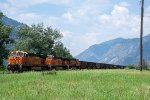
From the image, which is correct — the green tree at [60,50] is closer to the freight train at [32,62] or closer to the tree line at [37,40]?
the tree line at [37,40]

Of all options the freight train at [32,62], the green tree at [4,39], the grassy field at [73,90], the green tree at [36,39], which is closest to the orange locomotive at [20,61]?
the freight train at [32,62]

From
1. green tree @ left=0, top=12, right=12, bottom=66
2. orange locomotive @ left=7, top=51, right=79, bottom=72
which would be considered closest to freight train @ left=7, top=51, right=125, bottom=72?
orange locomotive @ left=7, top=51, right=79, bottom=72

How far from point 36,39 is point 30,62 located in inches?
2169

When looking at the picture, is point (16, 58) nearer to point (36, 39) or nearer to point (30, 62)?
point (30, 62)

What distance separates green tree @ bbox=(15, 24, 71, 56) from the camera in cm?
10650

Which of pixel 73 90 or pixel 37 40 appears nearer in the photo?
pixel 73 90

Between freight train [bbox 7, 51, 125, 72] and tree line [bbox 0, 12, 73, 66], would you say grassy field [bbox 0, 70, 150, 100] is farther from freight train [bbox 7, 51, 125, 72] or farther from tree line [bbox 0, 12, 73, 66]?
tree line [bbox 0, 12, 73, 66]

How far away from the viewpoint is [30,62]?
53781 millimetres

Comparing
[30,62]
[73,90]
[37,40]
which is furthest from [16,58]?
[37,40]

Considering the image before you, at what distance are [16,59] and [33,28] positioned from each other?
6342 centimetres

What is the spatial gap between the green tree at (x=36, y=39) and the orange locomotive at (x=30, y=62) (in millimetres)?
37347

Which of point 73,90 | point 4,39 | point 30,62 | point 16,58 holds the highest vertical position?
point 4,39

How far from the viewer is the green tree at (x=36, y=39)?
10650 cm

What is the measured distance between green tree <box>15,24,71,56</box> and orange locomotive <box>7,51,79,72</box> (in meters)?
37.3
